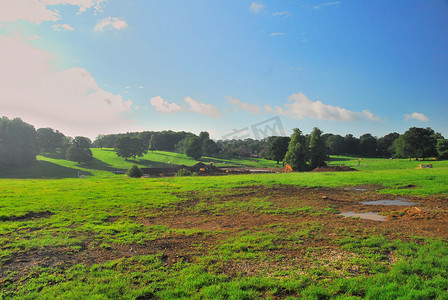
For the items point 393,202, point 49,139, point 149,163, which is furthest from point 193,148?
point 393,202

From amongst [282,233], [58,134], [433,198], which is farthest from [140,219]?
[58,134]

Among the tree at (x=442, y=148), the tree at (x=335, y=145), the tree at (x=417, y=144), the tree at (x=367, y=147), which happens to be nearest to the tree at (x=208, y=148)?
the tree at (x=335, y=145)

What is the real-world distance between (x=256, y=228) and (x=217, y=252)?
9.90ft

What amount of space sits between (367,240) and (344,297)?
4.01 metres

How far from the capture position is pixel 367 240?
796 centimetres

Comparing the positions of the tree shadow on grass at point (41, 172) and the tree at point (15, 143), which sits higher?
the tree at point (15, 143)

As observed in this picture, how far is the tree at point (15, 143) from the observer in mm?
65312

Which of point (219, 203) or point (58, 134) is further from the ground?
point (58, 134)

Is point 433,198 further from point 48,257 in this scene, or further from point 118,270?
point 48,257

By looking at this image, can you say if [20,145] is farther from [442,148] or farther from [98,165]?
[442,148]

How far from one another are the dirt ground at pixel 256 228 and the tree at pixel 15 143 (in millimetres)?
77399

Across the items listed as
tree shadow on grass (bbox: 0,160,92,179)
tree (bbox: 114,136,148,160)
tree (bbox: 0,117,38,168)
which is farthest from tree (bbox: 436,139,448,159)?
tree (bbox: 0,117,38,168)

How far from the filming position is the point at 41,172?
6519 centimetres

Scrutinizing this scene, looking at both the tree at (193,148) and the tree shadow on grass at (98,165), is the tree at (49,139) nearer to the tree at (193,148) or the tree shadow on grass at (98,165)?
the tree shadow on grass at (98,165)
